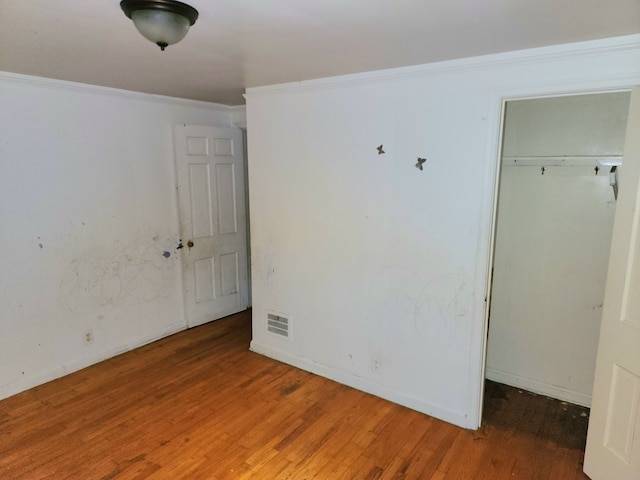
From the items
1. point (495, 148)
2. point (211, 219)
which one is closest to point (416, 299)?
point (495, 148)

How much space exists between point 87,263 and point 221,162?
1666 millimetres

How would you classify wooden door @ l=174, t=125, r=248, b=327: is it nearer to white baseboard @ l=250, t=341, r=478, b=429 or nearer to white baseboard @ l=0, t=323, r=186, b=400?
white baseboard @ l=0, t=323, r=186, b=400

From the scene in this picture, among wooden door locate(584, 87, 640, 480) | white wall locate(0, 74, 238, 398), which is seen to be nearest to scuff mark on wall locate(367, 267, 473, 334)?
wooden door locate(584, 87, 640, 480)

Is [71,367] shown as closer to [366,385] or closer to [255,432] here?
[255,432]

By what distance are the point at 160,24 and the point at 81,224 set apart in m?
2.34

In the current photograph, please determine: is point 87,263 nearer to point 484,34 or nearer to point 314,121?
point 314,121

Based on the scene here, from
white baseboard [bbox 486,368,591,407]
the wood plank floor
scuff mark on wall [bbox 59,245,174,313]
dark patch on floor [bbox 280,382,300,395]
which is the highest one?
scuff mark on wall [bbox 59,245,174,313]

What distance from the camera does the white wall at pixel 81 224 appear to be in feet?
9.62

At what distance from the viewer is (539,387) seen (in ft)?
10.1

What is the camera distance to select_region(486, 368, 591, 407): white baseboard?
294 cm

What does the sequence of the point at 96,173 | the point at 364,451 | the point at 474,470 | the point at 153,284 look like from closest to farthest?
1. the point at 474,470
2. the point at 364,451
3. the point at 96,173
4. the point at 153,284

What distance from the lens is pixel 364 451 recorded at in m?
2.44

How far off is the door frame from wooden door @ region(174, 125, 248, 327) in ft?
9.32

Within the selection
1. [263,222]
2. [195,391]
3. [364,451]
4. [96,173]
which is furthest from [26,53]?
[364,451]
